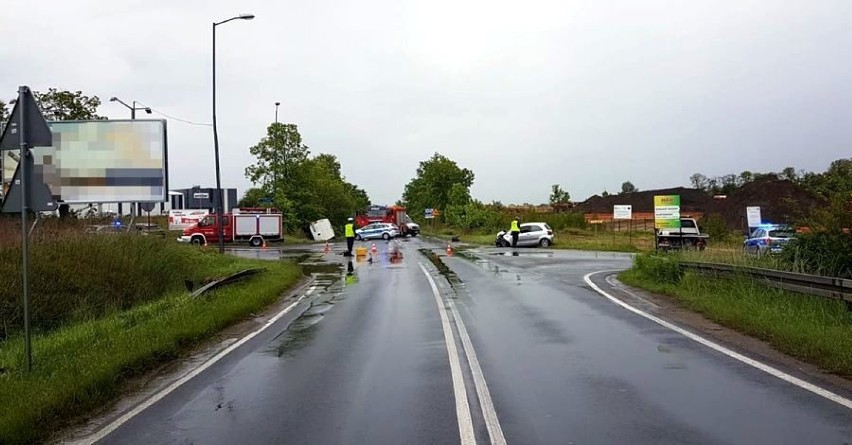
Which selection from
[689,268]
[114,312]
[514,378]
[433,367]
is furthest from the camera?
[689,268]

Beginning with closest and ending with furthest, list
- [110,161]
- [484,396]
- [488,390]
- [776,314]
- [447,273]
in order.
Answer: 1. [484,396]
2. [488,390]
3. [776,314]
4. [447,273]
5. [110,161]

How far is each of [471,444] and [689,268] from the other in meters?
12.8

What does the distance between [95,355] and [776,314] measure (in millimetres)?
10174

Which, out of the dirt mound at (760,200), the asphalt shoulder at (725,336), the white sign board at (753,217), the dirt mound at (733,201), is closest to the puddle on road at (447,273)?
the asphalt shoulder at (725,336)

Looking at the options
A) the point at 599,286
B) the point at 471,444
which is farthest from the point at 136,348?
the point at 599,286

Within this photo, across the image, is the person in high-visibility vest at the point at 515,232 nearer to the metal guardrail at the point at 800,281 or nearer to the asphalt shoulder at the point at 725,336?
the asphalt shoulder at the point at 725,336

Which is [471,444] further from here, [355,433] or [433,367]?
[433,367]

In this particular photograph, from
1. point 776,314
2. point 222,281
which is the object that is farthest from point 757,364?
point 222,281

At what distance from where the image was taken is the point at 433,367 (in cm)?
827

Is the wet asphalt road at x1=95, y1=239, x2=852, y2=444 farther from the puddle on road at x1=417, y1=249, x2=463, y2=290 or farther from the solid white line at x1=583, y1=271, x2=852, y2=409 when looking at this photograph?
the puddle on road at x1=417, y1=249, x2=463, y2=290

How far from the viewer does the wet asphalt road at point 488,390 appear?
5.76 meters

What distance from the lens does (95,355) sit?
8.89 meters

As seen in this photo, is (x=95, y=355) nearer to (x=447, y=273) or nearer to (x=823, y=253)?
(x=823, y=253)

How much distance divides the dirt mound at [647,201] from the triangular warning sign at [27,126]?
306 feet
